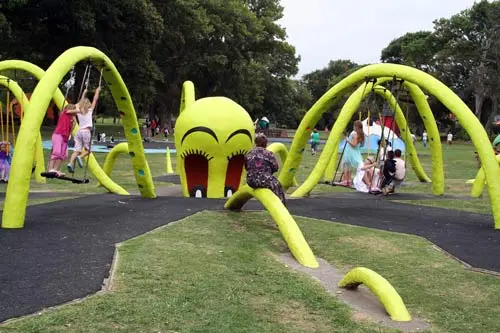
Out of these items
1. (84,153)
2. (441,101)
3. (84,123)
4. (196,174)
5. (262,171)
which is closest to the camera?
(262,171)

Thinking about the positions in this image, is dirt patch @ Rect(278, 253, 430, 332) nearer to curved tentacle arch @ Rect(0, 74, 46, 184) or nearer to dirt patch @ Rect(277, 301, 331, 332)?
dirt patch @ Rect(277, 301, 331, 332)

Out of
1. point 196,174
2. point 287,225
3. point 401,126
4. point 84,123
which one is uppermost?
point 401,126

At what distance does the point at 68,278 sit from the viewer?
232 inches

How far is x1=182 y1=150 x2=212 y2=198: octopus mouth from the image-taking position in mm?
13570

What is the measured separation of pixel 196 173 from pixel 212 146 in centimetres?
93

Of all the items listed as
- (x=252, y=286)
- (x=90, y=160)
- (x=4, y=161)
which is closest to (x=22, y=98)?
(x=4, y=161)

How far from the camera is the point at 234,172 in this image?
13.8 m

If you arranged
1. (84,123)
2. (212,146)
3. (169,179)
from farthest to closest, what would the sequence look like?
(169,179)
(212,146)
(84,123)

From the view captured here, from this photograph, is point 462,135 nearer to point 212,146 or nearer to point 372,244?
point 212,146

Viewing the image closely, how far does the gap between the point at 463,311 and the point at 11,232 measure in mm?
5923

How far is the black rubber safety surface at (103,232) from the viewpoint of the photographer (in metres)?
5.63

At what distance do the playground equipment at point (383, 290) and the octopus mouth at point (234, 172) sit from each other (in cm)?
758

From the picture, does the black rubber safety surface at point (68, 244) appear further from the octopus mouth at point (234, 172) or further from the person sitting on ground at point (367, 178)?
the person sitting on ground at point (367, 178)

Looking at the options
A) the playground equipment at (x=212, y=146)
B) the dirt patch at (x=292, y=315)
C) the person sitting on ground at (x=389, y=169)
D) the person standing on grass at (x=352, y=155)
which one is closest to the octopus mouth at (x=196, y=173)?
the playground equipment at (x=212, y=146)
